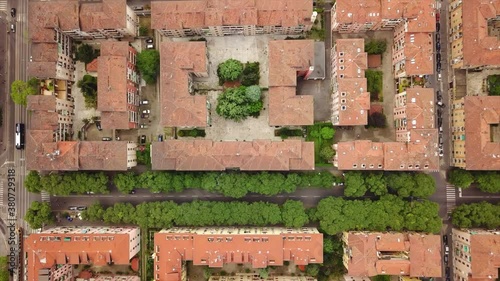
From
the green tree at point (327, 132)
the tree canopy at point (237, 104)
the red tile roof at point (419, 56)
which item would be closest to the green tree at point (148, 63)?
the tree canopy at point (237, 104)

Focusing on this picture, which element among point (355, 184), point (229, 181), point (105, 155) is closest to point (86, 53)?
point (105, 155)

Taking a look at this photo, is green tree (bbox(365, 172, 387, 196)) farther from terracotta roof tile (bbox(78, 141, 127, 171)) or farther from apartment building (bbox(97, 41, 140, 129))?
apartment building (bbox(97, 41, 140, 129))

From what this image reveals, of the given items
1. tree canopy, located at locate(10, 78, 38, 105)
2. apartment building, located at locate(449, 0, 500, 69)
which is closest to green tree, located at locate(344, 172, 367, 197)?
apartment building, located at locate(449, 0, 500, 69)

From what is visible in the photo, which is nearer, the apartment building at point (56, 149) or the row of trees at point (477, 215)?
the apartment building at point (56, 149)

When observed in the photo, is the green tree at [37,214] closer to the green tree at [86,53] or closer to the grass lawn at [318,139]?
the green tree at [86,53]

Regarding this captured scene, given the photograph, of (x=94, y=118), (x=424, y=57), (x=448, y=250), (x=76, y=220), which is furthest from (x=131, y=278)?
(x=424, y=57)

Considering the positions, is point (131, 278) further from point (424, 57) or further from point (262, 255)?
point (424, 57)

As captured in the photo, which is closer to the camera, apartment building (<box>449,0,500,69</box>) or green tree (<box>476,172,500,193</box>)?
apartment building (<box>449,0,500,69</box>)
